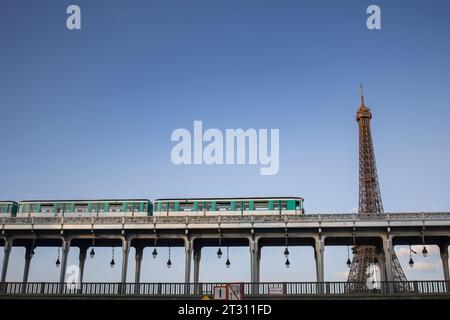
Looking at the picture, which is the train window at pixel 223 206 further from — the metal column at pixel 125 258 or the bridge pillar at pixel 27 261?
the bridge pillar at pixel 27 261

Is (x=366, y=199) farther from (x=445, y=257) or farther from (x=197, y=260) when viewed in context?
(x=197, y=260)

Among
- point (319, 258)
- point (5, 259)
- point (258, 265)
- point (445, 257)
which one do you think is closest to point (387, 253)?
point (319, 258)

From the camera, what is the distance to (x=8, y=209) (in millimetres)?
62281

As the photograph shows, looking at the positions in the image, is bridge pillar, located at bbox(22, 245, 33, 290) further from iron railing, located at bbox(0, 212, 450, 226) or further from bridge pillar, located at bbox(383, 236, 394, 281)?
bridge pillar, located at bbox(383, 236, 394, 281)

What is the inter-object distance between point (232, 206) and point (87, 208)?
54.9 ft

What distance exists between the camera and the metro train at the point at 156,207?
186ft

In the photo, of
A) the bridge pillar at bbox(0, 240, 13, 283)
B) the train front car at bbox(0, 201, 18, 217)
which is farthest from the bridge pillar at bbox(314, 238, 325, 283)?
the train front car at bbox(0, 201, 18, 217)

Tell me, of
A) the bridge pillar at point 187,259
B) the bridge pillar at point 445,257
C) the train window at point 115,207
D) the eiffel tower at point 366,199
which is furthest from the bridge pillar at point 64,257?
the eiffel tower at point 366,199

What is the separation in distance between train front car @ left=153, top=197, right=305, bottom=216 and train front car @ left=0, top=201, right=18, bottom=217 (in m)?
17.0

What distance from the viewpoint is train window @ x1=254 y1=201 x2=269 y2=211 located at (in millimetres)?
56750
